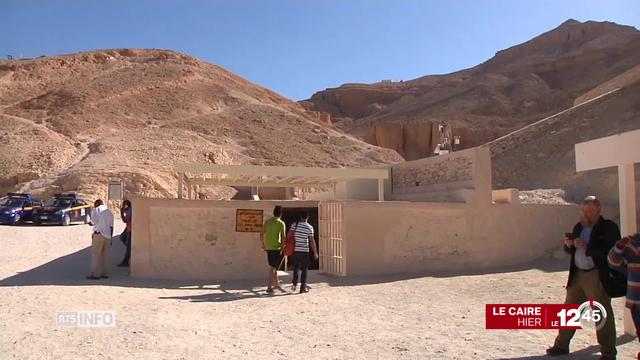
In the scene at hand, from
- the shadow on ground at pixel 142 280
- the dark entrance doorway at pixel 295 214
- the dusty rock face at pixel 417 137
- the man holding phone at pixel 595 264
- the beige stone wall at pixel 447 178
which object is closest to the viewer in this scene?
the man holding phone at pixel 595 264

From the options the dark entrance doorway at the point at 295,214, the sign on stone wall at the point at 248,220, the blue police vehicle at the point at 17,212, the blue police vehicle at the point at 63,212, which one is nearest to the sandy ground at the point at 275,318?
the sign on stone wall at the point at 248,220

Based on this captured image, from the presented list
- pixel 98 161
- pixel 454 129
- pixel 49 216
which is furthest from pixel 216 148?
pixel 454 129

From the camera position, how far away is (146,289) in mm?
10406

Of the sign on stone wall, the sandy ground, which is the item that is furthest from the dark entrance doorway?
the sandy ground

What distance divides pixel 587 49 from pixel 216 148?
6235 centimetres

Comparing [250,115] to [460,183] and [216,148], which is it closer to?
[216,148]

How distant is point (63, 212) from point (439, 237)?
1564cm

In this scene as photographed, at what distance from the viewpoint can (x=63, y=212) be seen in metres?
22.4

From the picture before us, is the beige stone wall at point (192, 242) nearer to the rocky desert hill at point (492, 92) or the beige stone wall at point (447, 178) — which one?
the beige stone wall at point (447, 178)

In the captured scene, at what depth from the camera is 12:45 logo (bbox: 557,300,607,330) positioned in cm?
540

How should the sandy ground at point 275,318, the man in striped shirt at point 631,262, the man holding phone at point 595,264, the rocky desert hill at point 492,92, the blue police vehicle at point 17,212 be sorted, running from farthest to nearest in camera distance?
the rocky desert hill at point 492,92 → the blue police vehicle at point 17,212 → the sandy ground at point 275,318 → the man holding phone at point 595,264 → the man in striped shirt at point 631,262

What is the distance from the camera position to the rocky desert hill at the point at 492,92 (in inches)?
2511

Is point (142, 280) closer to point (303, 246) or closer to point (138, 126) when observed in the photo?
point (303, 246)

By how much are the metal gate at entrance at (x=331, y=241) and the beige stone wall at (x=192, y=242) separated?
56.4 inches
